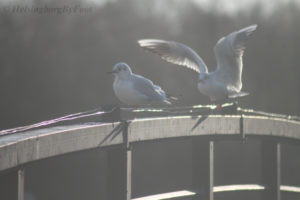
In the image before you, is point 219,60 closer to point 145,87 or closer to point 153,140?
point 145,87

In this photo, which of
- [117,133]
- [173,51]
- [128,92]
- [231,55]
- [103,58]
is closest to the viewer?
[117,133]

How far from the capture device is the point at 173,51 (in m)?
8.13

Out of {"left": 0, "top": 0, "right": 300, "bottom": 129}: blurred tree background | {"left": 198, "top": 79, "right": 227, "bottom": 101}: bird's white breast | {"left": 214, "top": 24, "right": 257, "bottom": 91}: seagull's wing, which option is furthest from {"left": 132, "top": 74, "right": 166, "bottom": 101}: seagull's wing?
{"left": 0, "top": 0, "right": 300, "bottom": 129}: blurred tree background

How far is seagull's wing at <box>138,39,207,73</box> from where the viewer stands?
26.3 feet

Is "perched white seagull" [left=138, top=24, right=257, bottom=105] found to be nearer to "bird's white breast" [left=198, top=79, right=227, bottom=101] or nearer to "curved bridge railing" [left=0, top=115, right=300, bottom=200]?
"bird's white breast" [left=198, top=79, right=227, bottom=101]

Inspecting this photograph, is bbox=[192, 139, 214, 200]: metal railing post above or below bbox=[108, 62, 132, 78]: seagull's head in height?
below

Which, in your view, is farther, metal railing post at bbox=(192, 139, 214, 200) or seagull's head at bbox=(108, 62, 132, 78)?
seagull's head at bbox=(108, 62, 132, 78)

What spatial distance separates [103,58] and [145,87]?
1027 inches

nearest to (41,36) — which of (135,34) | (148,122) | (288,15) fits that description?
(135,34)

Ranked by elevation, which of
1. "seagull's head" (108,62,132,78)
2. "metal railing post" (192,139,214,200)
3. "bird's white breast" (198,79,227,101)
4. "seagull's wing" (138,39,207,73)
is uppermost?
"seagull's wing" (138,39,207,73)

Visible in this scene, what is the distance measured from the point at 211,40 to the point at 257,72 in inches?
160

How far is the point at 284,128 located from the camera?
22.7 ft

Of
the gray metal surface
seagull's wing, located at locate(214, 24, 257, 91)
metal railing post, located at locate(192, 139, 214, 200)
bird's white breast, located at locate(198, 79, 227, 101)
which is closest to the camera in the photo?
the gray metal surface

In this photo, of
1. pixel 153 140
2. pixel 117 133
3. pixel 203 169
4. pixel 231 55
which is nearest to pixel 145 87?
pixel 203 169
